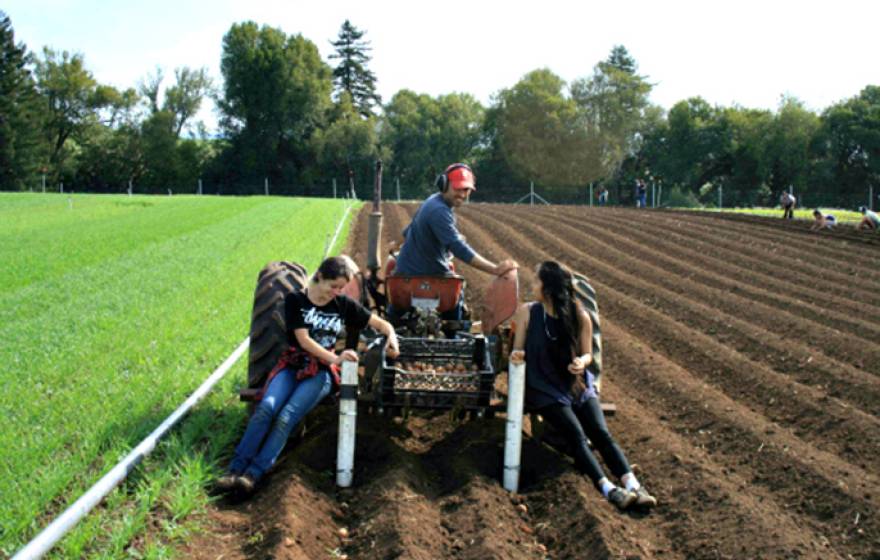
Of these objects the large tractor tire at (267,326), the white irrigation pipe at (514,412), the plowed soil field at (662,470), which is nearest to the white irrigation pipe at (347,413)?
the plowed soil field at (662,470)

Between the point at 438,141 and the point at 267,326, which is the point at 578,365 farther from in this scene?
the point at 438,141

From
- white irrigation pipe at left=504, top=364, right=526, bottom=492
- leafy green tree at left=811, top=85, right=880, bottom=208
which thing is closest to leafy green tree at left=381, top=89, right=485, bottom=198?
leafy green tree at left=811, top=85, right=880, bottom=208

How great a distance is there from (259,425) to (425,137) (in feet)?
175

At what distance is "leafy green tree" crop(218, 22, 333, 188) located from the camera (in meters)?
58.3

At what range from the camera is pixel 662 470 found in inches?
208

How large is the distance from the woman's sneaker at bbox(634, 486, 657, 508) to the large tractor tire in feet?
7.77

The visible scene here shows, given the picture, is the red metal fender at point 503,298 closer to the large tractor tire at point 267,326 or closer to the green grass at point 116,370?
the large tractor tire at point 267,326

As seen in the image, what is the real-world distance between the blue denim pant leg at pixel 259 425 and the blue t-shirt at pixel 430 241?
5.07 ft

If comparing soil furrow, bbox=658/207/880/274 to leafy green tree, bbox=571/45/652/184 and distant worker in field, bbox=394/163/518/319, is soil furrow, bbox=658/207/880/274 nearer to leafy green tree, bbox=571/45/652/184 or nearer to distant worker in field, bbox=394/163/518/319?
distant worker in field, bbox=394/163/518/319

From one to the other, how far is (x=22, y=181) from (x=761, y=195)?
48.2m

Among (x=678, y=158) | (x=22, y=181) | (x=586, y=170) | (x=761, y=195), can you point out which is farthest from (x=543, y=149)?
(x=22, y=181)

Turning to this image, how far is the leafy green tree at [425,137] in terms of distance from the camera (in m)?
56.8

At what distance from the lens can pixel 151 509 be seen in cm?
425

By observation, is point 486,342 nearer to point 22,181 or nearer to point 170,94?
point 22,181
